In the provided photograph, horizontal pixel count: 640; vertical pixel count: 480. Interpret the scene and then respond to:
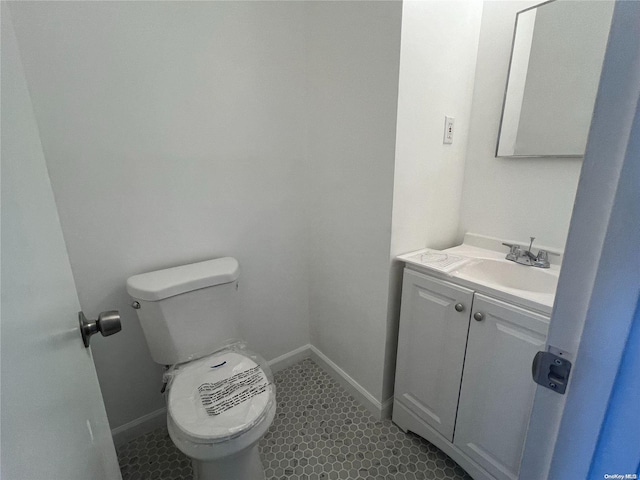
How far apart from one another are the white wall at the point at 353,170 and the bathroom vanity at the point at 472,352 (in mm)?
151

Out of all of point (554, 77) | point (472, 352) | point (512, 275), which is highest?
point (554, 77)

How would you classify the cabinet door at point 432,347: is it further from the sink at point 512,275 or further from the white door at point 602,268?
the white door at point 602,268

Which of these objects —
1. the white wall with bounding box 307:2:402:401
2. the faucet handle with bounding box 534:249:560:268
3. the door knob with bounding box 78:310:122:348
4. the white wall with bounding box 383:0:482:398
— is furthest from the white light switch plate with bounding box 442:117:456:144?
the door knob with bounding box 78:310:122:348

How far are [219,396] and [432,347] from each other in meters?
0.86

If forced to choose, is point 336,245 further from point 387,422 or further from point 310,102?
point 387,422

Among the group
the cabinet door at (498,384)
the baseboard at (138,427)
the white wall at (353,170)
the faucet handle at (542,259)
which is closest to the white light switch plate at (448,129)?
the white wall at (353,170)

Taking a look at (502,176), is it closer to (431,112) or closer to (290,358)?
(431,112)

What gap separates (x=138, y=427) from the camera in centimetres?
140

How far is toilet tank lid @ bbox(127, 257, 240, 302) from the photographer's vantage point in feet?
3.76

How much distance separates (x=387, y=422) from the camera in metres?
1.47

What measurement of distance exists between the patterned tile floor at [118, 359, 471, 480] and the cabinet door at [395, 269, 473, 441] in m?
0.17

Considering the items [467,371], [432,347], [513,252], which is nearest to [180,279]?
[432,347]

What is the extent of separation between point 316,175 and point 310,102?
39 centimetres

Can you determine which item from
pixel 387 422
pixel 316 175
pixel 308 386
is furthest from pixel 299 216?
pixel 387 422
